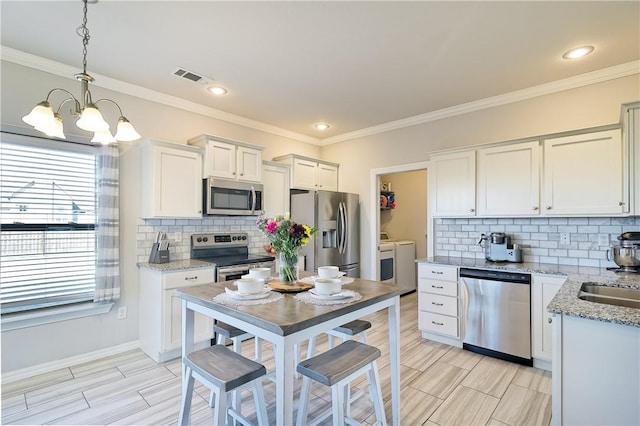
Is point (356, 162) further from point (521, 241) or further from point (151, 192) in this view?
point (151, 192)

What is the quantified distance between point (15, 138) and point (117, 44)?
1147 millimetres

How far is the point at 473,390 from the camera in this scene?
7.95 ft

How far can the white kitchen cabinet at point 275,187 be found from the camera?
164 inches

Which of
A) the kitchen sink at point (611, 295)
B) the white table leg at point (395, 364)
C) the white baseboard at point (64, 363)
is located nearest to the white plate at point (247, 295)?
the white table leg at point (395, 364)

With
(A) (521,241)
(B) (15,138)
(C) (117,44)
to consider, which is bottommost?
(A) (521,241)

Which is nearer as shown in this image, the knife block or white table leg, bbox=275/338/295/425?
white table leg, bbox=275/338/295/425

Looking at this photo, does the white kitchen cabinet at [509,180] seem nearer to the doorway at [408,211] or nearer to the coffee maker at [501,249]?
the coffee maker at [501,249]

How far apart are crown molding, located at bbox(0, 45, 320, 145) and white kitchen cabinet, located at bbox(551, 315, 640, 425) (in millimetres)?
3855

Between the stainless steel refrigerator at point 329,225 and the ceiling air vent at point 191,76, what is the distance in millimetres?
1858

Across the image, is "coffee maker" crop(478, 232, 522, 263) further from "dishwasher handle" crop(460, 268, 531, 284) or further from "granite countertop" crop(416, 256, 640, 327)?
"dishwasher handle" crop(460, 268, 531, 284)

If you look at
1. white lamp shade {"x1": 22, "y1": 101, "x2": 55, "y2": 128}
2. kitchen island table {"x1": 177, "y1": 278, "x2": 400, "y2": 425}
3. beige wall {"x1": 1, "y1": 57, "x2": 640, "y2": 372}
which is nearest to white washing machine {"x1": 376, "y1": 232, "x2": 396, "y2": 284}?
beige wall {"x1": 1, "y1": 57, "x2": 640, "y2": 372}

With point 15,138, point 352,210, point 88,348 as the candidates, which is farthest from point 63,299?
point 352,210

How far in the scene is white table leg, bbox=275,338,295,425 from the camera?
1325 millimetres

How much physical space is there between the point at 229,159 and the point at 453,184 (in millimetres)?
2554
